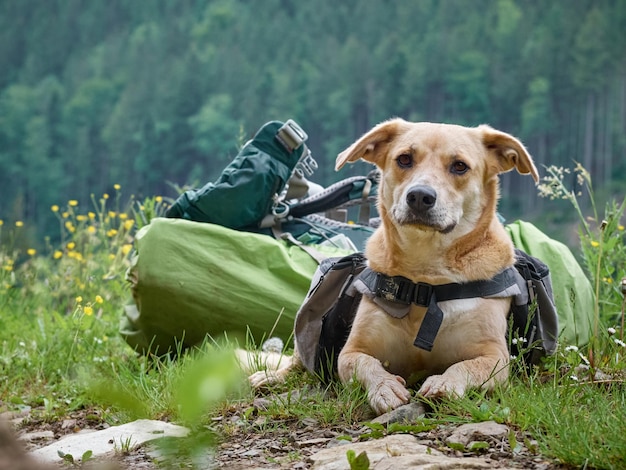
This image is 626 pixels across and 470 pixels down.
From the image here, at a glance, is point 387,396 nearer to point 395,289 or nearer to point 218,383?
point 395,289

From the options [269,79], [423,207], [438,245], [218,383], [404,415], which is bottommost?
[404,415]

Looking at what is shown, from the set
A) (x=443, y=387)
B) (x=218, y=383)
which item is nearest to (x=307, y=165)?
(x=443, y=387)

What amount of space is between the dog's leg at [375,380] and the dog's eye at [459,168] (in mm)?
754

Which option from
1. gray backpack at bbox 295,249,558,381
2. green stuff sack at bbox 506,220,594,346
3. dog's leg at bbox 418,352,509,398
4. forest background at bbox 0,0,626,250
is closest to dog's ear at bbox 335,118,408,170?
gray backpack at bbox 295,249,558,381

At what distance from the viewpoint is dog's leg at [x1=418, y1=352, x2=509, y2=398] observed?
2.84m

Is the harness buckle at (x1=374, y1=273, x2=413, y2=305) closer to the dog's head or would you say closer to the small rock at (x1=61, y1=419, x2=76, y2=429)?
the dog's head

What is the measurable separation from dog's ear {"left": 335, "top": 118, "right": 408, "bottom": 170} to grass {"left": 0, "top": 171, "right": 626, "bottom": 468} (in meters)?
0.81

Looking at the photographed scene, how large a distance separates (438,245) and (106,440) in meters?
1.38

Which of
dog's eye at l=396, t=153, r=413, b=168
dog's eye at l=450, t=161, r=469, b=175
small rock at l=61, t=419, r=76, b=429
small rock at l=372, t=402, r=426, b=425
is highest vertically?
dog's eye at l=396, t=153, r=413, b=168

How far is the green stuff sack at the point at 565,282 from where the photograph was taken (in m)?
3.84

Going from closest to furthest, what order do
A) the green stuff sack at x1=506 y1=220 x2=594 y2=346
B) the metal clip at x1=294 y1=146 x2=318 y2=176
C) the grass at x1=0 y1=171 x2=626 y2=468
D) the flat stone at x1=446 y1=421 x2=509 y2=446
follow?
the grass at x1=0 y1=171 x2=626 y2=468
the flat stone at x1=446 y1=421 x2=509 y2=446
the green stuff sack at x1=506 y1=220 x2=594 y2=346
the metal clip at x1=294 y1=146 x2=318 y2=176

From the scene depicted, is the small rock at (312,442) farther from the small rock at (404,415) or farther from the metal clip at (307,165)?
the metal clip at (307,165)

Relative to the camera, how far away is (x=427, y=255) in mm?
3266

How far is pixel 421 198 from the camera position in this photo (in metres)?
3.08
